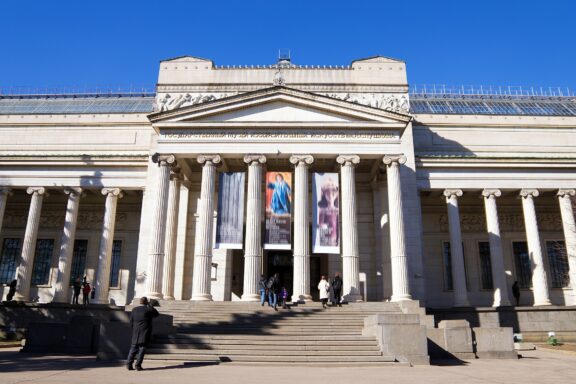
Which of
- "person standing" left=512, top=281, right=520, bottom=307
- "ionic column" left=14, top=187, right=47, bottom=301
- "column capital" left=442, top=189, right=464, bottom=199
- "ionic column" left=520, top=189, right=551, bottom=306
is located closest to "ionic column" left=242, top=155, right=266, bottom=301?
"column capital" left=442, top=189, right=464, bottom=199

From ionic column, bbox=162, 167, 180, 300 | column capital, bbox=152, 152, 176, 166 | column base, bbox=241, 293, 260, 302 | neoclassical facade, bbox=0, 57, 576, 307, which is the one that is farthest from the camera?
ionic column, bbox=162, 167, 180, 300

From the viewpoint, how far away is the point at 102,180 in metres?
29.4

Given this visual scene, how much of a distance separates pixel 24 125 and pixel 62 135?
12.1ft

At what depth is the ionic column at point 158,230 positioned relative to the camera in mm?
23859

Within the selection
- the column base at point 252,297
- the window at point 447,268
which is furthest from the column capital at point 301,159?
the window at point 447,268

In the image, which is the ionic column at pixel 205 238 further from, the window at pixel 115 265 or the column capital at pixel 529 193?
the column capital at pixel 529 193

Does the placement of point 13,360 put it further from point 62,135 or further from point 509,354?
point 62,135

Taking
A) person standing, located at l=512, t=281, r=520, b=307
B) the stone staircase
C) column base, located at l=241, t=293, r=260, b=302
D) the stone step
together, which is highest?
person standing, located at l=512, t=281, r=520, b=307

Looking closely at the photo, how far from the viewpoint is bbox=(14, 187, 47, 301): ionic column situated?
91.7 feet

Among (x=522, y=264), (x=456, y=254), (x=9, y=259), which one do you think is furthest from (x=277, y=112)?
(x=9, y=259)

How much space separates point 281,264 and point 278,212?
23.4 ft

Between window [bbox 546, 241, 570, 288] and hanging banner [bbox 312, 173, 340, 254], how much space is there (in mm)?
17551

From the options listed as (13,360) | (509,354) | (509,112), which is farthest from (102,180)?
(509,112)

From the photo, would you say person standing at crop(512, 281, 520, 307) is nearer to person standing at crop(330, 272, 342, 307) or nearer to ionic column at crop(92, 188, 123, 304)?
person standing at crop(330, 272, 342, 307)
